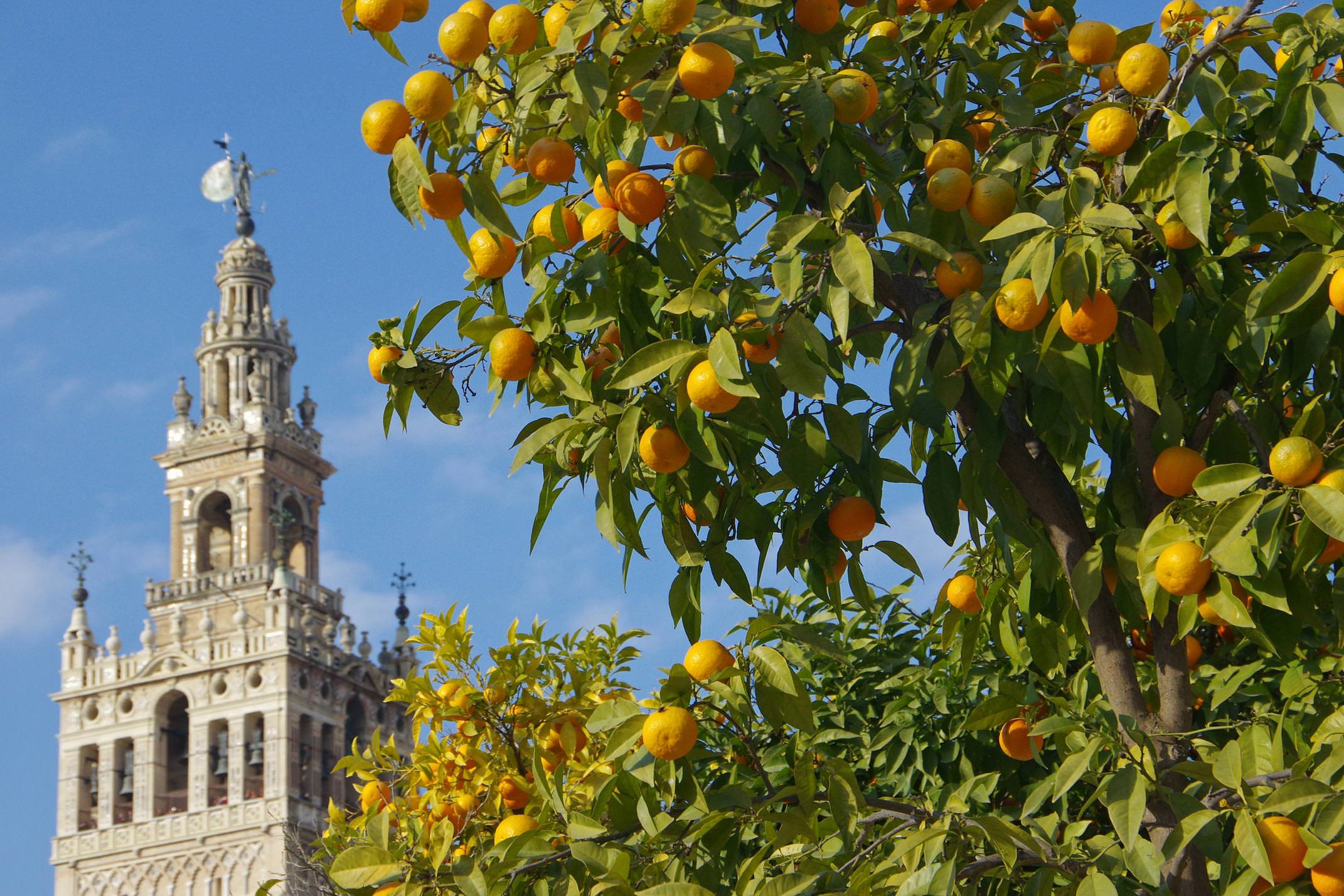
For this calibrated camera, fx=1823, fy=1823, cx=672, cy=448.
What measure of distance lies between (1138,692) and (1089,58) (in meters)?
1.80

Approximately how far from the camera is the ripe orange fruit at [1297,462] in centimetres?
412

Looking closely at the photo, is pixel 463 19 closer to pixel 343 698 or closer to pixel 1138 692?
pixel 1138 692

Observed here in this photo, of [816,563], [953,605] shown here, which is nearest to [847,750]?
[953,605]

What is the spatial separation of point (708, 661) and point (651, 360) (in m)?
0.82

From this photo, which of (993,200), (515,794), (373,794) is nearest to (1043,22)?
(993,200)

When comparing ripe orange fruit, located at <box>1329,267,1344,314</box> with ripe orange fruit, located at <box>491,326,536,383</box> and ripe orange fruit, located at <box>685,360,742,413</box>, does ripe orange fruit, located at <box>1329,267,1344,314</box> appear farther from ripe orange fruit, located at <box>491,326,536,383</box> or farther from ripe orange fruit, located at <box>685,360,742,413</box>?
ripe orange fruit, located at <box>491,326,536,383</box>

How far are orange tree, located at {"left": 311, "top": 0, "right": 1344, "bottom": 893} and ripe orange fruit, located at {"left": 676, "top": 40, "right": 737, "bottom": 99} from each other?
0.01 metres

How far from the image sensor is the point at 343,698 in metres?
52.8

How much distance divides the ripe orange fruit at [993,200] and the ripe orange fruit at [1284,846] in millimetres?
1624

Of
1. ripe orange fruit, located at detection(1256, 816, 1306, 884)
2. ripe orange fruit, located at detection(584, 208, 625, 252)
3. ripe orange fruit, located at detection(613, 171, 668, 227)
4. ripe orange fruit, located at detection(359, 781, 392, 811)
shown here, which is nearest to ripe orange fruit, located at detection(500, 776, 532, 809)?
ripe orange fruit, located at detection(359, 781, 392, 811)

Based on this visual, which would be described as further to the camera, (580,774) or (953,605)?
(580,774)

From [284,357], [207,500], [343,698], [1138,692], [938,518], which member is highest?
[284,357]

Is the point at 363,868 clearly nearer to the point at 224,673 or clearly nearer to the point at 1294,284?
the point at 1294,284

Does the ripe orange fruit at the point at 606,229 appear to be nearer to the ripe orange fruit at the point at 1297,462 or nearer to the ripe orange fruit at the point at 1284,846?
the ripe orange fruit at the point at 1297,462
